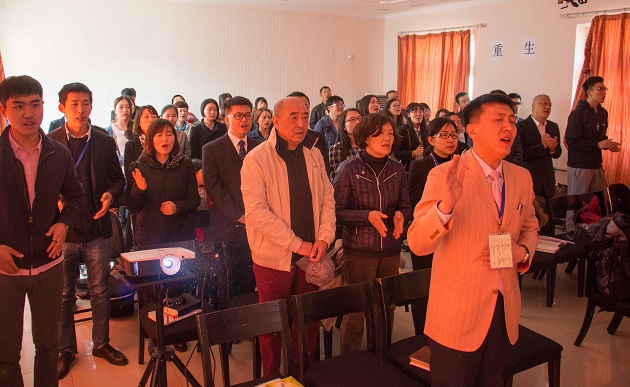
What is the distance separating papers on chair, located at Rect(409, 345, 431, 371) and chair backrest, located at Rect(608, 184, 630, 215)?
2894mm

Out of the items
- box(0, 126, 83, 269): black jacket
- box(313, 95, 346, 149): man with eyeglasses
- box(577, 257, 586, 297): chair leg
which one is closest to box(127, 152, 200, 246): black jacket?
box(0, 126, 83, 269): black jacket

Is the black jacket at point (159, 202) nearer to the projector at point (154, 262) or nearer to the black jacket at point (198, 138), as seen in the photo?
the projector at point (154, 262)

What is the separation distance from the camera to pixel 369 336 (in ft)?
7.72

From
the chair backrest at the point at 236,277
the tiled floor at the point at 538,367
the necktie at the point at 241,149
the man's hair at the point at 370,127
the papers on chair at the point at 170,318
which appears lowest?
the tiled floor at the point at 538,367

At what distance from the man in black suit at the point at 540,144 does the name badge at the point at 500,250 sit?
389cm

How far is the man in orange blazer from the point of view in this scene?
1724 millimetres

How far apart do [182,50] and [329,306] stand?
24.8 feet

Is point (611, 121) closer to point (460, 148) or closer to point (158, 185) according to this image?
point (460, 148)

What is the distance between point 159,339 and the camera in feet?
7.96

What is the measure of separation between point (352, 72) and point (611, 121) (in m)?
5.24

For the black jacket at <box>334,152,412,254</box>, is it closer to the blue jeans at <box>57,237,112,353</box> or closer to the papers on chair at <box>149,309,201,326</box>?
the papers on chair at <box>149,309,201,326</box>

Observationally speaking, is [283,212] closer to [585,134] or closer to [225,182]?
[225,182]

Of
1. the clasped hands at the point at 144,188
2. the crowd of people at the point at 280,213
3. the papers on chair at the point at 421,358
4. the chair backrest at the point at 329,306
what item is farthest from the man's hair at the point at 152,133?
the papers on chair at the point at 421,358

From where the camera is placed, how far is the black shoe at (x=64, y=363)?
2889 millimetres
